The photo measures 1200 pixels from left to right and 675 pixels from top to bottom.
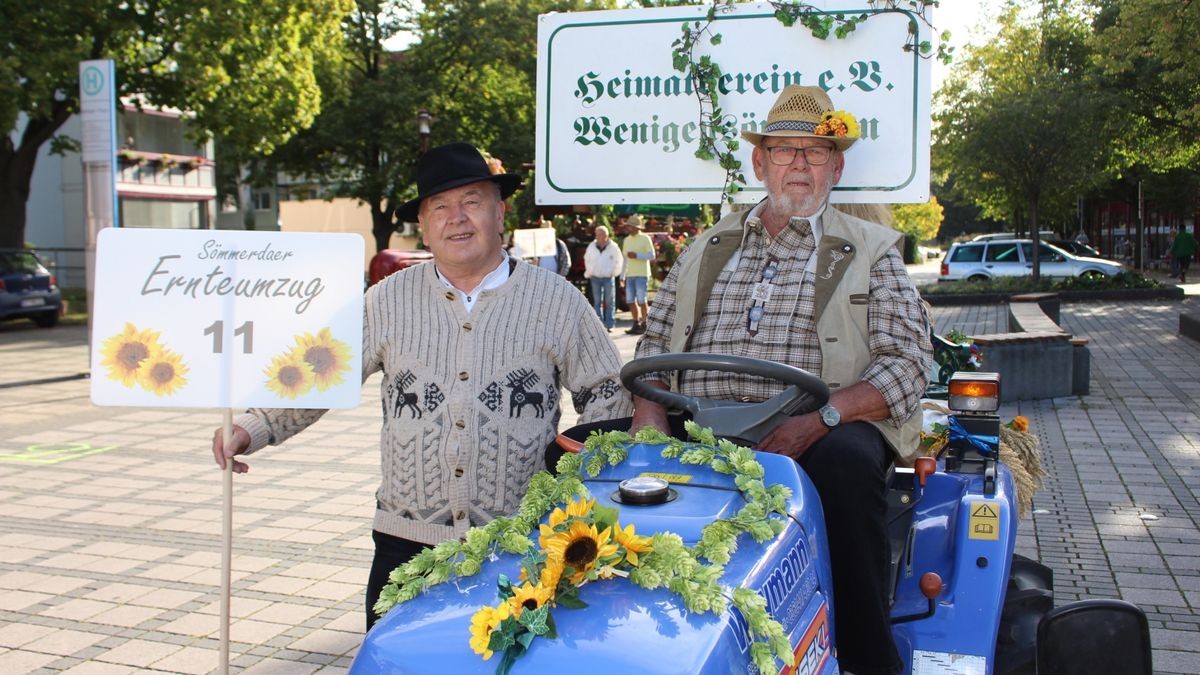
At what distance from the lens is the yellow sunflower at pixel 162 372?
116 inches

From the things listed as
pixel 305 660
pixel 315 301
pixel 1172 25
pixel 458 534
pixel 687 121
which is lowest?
pixel 305 660

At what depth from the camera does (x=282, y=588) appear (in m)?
5.33

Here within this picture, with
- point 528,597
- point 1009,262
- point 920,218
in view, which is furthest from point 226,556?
point 920,218

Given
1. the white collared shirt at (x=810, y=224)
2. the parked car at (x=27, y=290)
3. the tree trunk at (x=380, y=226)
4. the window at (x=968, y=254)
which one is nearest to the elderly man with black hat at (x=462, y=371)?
the white collared shirt at (x=810, y=224)

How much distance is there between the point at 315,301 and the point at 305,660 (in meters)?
2.00

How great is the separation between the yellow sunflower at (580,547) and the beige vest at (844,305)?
1258 millimetres

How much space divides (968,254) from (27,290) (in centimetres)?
2349

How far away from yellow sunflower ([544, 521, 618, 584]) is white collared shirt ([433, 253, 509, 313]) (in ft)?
4.38

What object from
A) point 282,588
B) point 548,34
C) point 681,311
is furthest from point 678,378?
point 282,588

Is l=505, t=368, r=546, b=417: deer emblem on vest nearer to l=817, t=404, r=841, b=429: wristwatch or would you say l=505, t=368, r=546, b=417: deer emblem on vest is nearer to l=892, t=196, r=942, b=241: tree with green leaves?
l=817, t=404, r=841, b=429: wristwatch

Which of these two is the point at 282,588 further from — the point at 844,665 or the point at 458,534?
the point at 844,665

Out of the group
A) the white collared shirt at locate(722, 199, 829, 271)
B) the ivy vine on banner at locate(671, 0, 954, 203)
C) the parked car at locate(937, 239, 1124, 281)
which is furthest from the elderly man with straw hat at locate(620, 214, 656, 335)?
the parked car at locate(937, 239, 1124, 281)

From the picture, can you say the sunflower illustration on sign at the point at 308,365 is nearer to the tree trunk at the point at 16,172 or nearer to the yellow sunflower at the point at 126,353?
the yellow sunflower at the point at 126,353

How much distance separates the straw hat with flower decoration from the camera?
320cm
